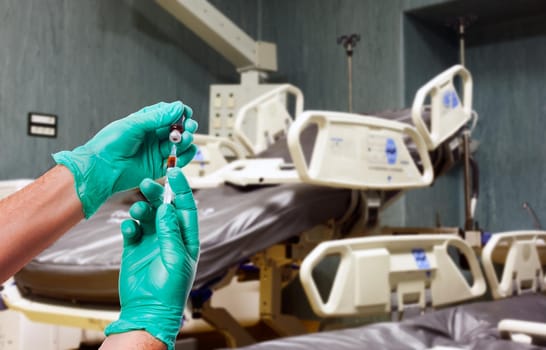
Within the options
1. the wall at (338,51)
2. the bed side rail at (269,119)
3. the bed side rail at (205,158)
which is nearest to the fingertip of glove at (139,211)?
the bed side rail at (205,158)

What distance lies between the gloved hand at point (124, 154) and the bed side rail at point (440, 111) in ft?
5.87

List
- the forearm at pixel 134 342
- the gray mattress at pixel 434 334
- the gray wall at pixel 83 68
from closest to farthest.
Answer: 1. the forearm at pixel 134 342
2. the gray mattress at pixel 434 334
3. the gray wall at pixel 83 68

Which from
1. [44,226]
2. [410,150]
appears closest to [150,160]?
[44,226]

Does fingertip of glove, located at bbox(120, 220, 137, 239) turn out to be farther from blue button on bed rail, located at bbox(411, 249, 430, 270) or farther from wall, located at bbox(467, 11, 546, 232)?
wall, located at bbox(467, 11, 546, 232)

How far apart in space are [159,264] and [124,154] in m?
0.26

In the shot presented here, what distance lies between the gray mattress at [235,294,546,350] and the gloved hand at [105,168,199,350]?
0.57m

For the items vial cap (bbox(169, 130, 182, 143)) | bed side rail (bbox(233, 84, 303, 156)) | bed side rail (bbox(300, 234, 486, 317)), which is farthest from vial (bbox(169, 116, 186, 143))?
bed side rail (bbox(233, 84, 303, 156))

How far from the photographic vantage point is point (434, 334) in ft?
5.68

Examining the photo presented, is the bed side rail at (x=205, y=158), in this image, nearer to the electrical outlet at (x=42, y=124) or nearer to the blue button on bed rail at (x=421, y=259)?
the electrical outlet at (x=42, y=124)

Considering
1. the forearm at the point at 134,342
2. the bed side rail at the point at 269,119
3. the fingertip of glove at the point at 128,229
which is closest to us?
the forearm at the point at 134,342

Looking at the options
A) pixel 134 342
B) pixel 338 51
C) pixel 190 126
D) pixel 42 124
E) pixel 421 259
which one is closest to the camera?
pixel 134 342

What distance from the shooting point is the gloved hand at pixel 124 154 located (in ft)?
3.38

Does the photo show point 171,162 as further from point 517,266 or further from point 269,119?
point 269,119

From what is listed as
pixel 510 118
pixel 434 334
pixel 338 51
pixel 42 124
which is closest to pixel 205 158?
pixel 42 124
